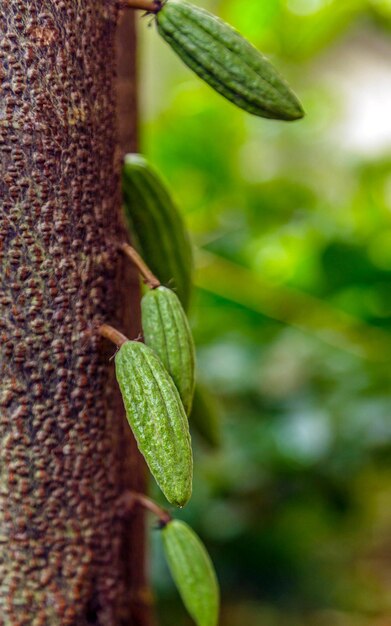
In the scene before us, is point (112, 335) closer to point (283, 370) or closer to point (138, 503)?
point (138, 503)

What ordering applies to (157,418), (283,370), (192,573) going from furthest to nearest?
(283,370) → (192,573) → (157,418)

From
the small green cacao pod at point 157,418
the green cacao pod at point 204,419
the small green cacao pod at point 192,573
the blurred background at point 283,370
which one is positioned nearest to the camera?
the small green cacao pod at point 157,418

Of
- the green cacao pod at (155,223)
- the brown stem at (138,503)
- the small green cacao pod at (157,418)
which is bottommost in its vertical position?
the brown stem at (138,503)

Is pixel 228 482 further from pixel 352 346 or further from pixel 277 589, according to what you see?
pixel 352 346

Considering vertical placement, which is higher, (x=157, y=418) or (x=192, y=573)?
(x=157, y=418)

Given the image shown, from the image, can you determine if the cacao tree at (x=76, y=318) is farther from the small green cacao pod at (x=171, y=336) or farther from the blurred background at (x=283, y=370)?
the blurred background at (x=283, y=370)

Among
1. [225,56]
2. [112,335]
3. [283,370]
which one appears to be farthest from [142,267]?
[283,370]

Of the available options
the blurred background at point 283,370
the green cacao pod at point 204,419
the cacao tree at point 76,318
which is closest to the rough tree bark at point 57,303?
the cacao tree at point 76,318
